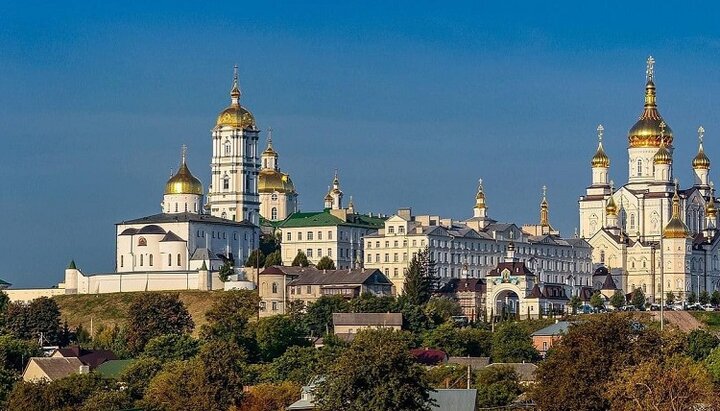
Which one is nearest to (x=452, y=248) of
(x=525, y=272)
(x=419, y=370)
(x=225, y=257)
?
(x=525, y=272)

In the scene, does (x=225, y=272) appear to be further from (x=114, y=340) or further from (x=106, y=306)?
(x=114, y=340)

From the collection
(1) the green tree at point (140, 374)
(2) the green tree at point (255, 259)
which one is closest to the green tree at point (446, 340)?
(1) the green tree at point (140, 374)

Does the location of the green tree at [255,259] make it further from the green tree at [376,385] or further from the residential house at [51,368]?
the green tree at [376,385]

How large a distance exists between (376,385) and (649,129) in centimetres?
7477

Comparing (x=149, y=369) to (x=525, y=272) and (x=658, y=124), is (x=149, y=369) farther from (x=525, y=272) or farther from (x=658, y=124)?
(x=658, y=124)

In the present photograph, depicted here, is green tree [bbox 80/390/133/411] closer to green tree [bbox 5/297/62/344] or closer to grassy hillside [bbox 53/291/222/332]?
green tree [bbox 5/297/62/344]

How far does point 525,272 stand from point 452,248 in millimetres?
6594

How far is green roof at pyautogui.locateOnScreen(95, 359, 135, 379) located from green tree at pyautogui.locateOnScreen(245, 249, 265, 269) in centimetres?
2848

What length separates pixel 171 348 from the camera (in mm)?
89062

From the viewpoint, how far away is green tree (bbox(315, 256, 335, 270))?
4609 inches

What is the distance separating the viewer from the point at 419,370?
55.6m

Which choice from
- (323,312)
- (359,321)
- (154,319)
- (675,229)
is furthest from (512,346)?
(675,229)

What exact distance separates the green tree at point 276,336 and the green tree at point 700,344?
18.8m

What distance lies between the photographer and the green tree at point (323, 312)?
102m
